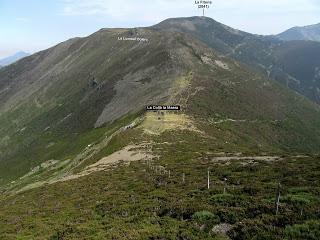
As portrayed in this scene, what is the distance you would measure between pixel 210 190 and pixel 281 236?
1237 cm

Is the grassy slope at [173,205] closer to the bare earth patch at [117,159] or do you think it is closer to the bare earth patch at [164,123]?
the bare earth patch at [117,159]

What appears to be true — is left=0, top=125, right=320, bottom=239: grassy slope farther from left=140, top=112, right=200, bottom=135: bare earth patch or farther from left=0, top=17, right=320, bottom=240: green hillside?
left=140, top=112, right=200, bottom=135: bare earth patch

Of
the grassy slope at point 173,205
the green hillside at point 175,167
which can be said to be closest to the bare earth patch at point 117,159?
the green hillside at point 175,167

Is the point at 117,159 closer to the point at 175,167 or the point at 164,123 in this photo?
the point at 175,167

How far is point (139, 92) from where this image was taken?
155500 mm

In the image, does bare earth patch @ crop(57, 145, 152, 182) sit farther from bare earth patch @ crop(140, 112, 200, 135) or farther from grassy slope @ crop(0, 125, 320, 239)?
bare earth patch @ crop(140, 112, 200, 135)

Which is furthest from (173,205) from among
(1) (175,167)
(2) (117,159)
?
(2) (117,159)

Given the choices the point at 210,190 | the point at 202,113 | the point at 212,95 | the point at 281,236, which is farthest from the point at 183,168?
the point at 212,95

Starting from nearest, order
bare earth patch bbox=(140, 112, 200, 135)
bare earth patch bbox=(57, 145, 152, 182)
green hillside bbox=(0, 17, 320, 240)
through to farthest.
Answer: green hillside bbox=(0, 17, 320, 240) < bare earth patch bbox=(57, 145, 152, 182) < bare earth patch bbox=(140, 112, 200, 135)

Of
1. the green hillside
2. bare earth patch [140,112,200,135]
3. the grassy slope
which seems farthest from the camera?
bare earth patch [140,112,200,135]

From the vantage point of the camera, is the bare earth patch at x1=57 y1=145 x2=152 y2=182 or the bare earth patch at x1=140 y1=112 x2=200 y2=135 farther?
the bare earth patch at x1=140 y1=112 x2=200 y2=135

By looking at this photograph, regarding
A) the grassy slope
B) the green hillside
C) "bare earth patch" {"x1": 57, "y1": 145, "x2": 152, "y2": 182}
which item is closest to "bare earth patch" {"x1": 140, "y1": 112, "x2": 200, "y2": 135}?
the green hillside

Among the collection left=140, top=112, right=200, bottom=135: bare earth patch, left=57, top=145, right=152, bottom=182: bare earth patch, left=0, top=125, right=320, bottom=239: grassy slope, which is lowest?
left=57, top=145, right=152, bottom=182: bare earth patch

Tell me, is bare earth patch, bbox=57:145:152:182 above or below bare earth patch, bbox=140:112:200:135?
below
